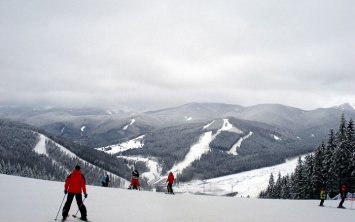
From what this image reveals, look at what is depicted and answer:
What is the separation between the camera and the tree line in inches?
1948

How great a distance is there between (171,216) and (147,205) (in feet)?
14.3

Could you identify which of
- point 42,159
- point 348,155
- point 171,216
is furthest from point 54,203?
point 42,159

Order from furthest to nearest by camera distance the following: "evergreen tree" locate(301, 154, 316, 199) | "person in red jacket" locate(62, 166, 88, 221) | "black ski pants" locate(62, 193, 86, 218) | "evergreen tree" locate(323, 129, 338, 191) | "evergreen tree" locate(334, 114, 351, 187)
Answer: "evergreen tree" locate(301, 154, 316, 199)
"evergreen tree" locate(323, 129, 338, 191)
"evergreen tree" locate(334, 114, 351, 187)
"person in red jacket" locate(62, 166, 88, 221)
"black ski pants" locate(62, 193, 86, 218)

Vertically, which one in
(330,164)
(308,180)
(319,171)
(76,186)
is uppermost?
(330,164)

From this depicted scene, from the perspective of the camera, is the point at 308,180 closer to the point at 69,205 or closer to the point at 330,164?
the point at 330,164

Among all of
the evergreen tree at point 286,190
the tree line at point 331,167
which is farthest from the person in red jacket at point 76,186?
the evergreen tree at point 286,190

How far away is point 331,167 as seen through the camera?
170 feet

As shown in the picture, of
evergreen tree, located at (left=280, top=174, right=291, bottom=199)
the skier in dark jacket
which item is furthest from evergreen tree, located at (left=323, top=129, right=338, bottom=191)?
the skier in dark jacket

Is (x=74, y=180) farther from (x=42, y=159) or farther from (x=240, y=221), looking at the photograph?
(x=42, y=159)

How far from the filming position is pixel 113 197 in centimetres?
2517

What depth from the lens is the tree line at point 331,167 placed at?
49469 mm

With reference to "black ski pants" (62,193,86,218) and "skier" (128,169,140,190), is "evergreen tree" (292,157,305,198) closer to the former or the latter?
"skier" (128,169,140,190)

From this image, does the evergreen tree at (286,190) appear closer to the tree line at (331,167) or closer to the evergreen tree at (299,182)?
the evergreen tree at (299,182)

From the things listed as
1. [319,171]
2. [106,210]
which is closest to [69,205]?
[106,210]
